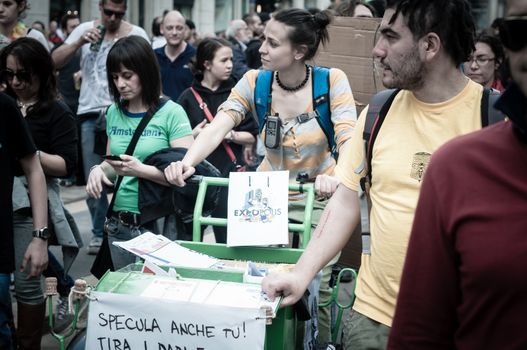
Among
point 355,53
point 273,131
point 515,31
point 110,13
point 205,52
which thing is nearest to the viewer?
point 515,31

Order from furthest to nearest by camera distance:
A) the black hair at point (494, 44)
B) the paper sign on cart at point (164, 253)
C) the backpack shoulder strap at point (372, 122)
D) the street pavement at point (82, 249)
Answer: the black hair at point (494, 44)
the street pavement at point (82, 249)
the paper sign on cart at point (164, 253)
the backpack shoulder strap at point (372, 122)

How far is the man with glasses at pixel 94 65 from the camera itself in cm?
748

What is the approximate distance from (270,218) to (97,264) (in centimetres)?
137

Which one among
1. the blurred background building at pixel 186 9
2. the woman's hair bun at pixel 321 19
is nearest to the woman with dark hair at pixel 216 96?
the woman's hair bun at pixel 321 19

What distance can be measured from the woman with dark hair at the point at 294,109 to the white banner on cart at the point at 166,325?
54.8 inches

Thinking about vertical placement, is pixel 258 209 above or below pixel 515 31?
below

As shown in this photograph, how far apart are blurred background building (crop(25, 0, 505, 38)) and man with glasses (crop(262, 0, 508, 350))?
12940mm

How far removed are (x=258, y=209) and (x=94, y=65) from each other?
4412 millimetres

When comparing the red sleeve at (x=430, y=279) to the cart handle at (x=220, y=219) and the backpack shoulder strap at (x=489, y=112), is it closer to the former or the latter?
the backpack shoulder strap at (x=489, y=112)

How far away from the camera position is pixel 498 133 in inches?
65.4

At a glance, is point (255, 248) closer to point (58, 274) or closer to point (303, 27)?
point (303, 27)

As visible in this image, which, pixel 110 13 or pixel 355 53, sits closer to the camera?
pixel 355 53

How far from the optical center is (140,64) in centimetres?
481

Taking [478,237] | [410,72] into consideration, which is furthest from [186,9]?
[478,237]
